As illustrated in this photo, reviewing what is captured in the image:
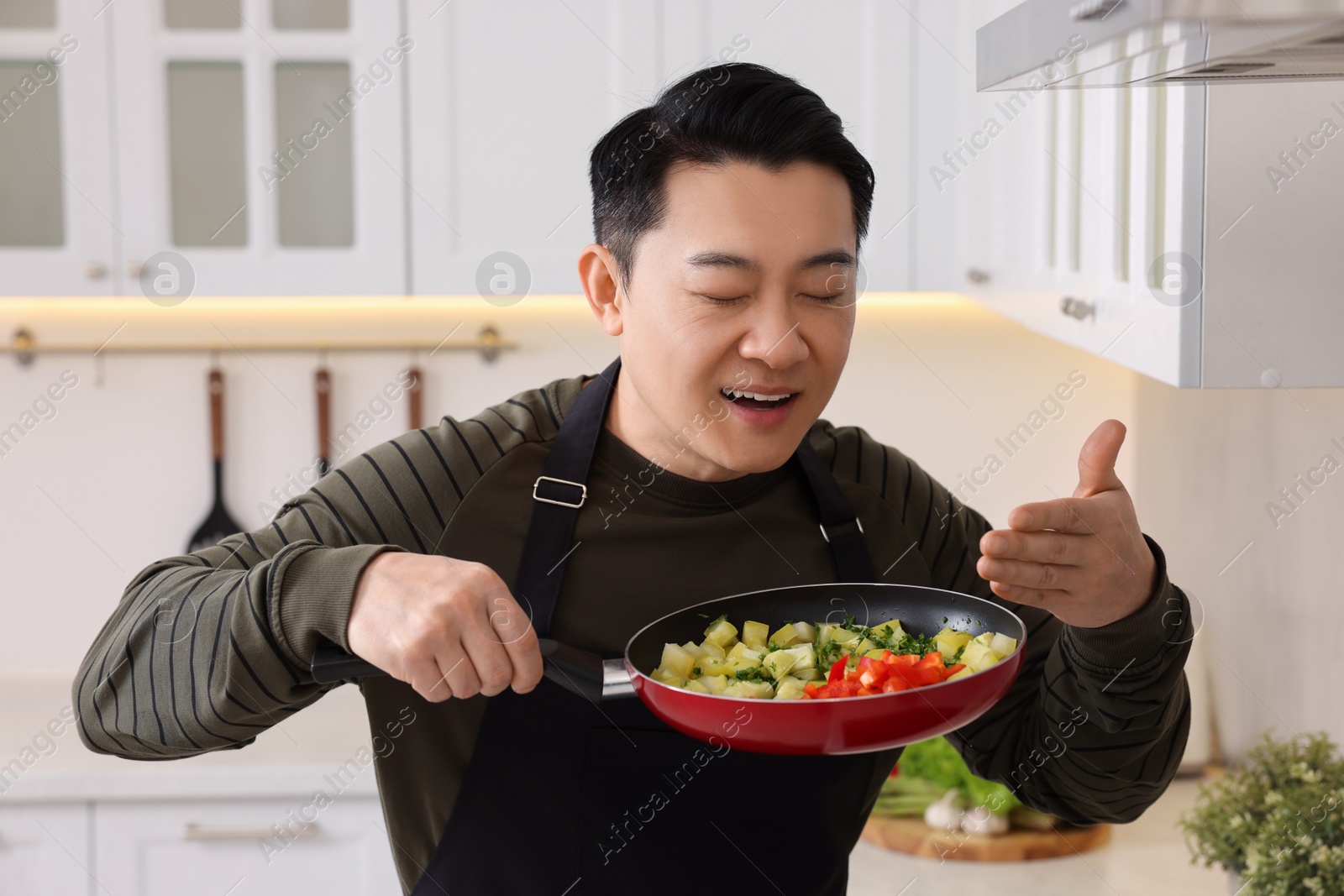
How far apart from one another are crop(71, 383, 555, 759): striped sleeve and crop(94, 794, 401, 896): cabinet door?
998 millimetres

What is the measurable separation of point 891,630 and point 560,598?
287 millimetres

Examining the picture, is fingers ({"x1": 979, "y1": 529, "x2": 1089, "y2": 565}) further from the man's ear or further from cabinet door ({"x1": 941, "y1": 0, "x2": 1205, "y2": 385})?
the man's ear

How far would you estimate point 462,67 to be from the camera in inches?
79.4

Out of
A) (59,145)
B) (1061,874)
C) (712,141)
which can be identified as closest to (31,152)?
(59,145)

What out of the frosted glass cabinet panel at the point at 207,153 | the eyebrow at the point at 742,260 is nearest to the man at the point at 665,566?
the eyebrow at the point at 742,260

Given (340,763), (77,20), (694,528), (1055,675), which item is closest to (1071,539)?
(1055,675)

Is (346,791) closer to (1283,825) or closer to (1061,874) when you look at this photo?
(1061,874)

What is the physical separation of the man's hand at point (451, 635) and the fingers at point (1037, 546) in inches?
12.3

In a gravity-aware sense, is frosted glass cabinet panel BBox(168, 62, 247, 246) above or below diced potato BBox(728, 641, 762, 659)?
above

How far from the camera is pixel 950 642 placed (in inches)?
37.7

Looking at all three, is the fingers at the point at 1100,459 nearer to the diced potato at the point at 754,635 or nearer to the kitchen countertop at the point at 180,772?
the diced potato at the point at 754,635

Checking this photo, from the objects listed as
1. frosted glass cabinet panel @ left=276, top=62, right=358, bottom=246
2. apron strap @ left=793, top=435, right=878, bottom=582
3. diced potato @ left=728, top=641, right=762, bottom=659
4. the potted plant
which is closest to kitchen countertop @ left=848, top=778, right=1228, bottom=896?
the potted plant

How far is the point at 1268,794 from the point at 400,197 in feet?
5.03

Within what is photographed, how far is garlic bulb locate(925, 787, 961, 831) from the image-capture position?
180 centimetres
